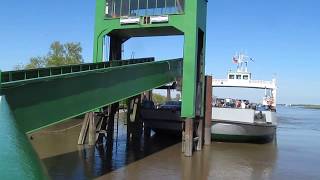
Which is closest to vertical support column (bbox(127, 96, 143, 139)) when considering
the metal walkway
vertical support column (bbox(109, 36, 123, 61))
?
vertical support column (bbox(109, 36, 123, 61))

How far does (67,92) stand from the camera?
12.6 m

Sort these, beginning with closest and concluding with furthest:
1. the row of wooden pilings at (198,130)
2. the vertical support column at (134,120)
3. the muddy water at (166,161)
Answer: the muddy water at (166,161) < the row of wooden pilings at (198,130) < the vertical support column at (134,120)

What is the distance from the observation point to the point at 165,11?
2236 centimetres

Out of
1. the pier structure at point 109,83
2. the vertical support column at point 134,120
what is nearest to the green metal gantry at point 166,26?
the pier structure at point 109,83

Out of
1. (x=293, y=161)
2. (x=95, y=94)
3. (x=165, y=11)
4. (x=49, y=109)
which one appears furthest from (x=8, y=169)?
(x=293, y=161)

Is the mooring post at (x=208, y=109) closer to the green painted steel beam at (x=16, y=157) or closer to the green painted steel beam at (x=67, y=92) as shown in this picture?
the green painted steel beam at (x=67, y=92)

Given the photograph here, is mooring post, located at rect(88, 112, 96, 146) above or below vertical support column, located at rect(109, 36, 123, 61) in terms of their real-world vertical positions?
below

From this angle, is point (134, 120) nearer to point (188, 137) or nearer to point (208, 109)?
point (208, 109)

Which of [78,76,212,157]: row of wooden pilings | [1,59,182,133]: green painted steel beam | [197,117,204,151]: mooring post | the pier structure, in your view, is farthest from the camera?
[197,117,204,151]: mooring post

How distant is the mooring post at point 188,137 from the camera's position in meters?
21.8

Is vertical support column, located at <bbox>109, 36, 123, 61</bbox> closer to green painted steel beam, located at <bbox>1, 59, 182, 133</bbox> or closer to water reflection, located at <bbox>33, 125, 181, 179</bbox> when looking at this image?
water reflection, located at <bbox>33, 125, 181, 179</bbox>

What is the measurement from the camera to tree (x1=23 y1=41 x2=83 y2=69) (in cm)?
5795

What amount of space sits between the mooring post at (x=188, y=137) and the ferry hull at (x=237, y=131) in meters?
7.37

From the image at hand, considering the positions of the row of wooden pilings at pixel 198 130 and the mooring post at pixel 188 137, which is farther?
the row of wooden pilings at pixel 198 130
